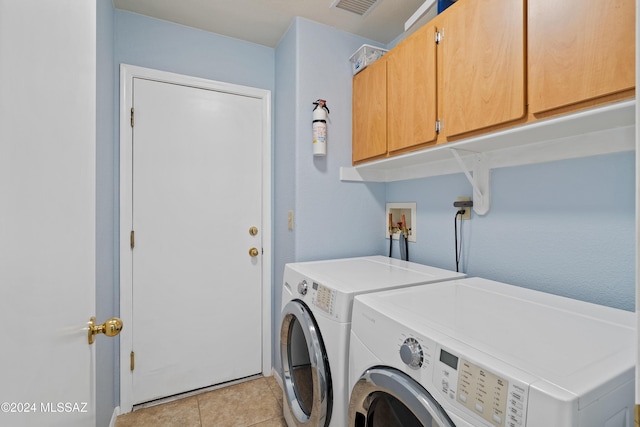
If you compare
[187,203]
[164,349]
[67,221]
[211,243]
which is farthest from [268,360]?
[67,221]

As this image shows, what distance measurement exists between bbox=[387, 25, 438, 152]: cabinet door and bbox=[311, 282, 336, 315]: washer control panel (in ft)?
2.92

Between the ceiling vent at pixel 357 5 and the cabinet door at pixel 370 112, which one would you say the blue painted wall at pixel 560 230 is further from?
the ceiling vent at pixel 357 5

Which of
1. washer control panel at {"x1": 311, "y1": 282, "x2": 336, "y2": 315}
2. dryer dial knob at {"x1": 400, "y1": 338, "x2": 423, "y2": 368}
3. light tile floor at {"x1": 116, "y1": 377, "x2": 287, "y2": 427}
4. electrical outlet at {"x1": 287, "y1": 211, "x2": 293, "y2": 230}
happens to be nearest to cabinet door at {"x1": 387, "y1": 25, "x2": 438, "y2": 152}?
electrical outlet at {"x1": 287, "y1": 211, "x2": 293, "y2": 230}

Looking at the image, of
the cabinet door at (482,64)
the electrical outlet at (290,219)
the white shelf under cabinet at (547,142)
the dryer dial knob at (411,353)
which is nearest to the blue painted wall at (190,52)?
the electrical outlet at (290,219)

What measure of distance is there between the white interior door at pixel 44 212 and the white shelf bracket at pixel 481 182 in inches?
59.5

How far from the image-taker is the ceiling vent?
174 centimetres

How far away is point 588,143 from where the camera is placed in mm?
1096

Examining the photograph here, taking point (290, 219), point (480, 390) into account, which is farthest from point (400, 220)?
point (480, 390)

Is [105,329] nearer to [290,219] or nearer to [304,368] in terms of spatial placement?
[304,368]

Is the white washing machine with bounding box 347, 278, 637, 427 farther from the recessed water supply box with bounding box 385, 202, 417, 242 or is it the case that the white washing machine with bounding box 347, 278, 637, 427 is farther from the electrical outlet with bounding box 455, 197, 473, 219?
the recessed water supply box with bounding box 385, 202, 417, 242

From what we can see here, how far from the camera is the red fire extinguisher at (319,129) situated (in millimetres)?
1884

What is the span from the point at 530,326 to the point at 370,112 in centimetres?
146

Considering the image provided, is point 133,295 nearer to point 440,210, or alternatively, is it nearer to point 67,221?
point 67,221

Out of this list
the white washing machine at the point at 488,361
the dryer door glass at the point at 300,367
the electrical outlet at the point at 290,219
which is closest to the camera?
the white washing machine at the point at 488,361
